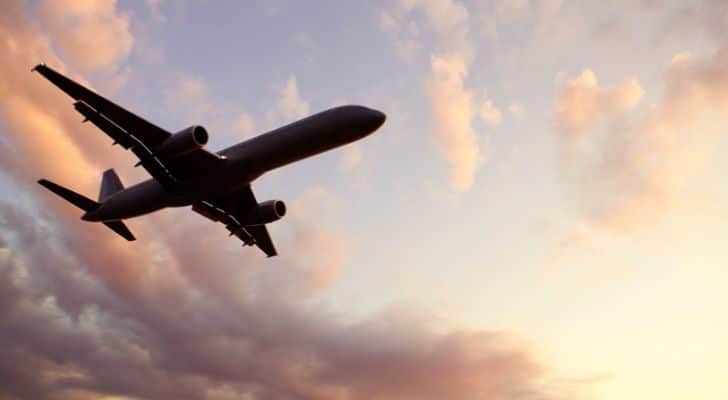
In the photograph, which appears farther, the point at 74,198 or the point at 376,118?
the point at 74,198

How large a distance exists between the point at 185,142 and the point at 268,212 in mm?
10698

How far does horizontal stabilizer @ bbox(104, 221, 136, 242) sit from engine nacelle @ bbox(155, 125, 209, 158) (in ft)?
52.6

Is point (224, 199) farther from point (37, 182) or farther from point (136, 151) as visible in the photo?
point (37, 182)

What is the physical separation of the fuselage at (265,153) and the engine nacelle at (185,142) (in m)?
2.84

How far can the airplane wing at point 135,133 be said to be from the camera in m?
32.8

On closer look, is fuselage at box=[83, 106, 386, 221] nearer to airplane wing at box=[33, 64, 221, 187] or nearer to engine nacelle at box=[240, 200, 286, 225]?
airplane wing at box=[33, 64, 221, 187]

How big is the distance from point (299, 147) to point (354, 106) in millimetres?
4560

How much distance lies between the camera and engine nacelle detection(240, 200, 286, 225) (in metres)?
42.4

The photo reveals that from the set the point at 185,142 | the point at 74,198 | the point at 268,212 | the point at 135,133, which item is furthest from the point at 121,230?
the point at 185,142

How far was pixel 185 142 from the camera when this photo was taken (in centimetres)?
3356

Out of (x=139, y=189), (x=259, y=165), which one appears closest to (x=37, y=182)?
(x=139, y=189)

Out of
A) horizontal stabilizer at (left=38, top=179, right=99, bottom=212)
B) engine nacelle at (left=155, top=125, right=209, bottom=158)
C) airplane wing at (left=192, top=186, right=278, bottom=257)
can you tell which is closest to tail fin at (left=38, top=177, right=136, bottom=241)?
horizontal stabilizer at (left=38, top=179, right=99, bottom=212)

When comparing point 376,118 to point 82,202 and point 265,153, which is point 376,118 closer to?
point 265,153

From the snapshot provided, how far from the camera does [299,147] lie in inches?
1364
